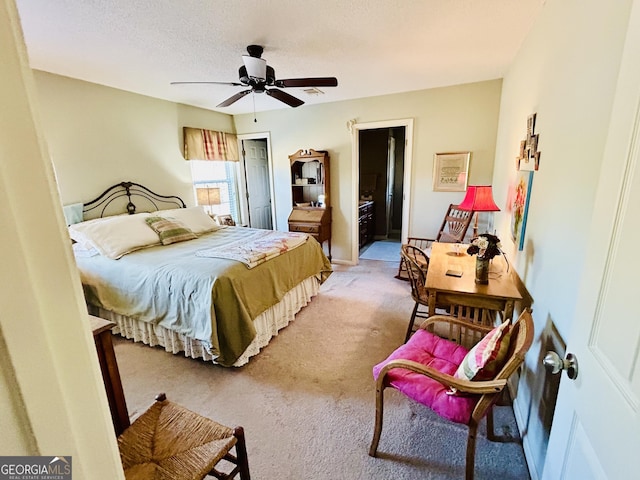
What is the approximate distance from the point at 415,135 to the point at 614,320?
12.3 ft

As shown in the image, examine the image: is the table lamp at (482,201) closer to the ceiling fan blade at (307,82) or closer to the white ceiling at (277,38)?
the white ceiling at (277,38)

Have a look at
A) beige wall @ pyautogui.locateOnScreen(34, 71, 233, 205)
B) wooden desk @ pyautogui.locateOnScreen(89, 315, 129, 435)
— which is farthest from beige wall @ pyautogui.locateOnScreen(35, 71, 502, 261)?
wooden desk @ pyautogui.locateOnScreen(89, 315, 129, 435)

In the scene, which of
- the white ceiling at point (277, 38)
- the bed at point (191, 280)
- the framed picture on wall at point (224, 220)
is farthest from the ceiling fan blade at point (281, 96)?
the framed picture on wall at point (224, 220)

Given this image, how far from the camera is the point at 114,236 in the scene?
2807 mm

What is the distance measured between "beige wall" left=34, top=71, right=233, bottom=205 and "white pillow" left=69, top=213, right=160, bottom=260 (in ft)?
1.58

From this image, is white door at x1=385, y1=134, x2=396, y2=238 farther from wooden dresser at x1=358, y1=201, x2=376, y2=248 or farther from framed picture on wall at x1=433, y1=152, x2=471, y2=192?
framed picture on wall at x1=433, y1=152, x2=471, y2=192

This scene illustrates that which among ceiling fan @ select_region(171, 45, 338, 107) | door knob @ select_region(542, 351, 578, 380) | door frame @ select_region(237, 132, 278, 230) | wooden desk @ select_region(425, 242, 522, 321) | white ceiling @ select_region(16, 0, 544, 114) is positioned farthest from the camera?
door frame @ select_region(237, 132, 278, 230)

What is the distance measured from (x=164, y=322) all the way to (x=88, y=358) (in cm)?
210

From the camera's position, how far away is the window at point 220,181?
4621 millimetres

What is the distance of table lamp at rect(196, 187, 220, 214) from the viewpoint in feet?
14.4

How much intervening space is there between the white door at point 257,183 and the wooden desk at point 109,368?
4360 millimetres

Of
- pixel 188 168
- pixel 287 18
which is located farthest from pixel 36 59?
pixel 287 18

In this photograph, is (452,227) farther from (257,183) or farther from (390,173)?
(257,183)

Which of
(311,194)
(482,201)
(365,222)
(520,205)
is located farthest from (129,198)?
(520,205)
